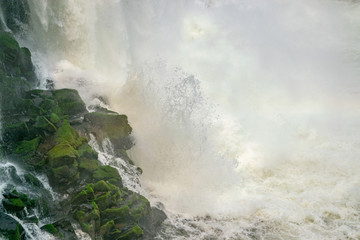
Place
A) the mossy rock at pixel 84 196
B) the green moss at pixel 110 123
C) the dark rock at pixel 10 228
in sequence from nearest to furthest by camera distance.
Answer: the dark rock at pixel 10 228 → the mossy rock at pixel 84 196 → the green moss at pixel 110 123

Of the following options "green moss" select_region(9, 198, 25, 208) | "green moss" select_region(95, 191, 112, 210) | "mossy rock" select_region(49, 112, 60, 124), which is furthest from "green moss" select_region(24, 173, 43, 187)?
"mossy rock" select_region(49, 112, 60, 124)

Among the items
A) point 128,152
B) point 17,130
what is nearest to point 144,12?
point 128,152

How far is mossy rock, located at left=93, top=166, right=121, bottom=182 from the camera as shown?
12.1m

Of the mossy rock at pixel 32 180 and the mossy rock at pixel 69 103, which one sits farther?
the mossy rock at pixel 69 103

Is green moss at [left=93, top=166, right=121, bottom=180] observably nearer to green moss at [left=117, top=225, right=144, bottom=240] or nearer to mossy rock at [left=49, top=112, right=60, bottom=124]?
green moss at [left=117, top=225, right=144, bottom=240]

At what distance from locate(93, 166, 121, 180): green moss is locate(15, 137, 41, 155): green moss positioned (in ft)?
7.08

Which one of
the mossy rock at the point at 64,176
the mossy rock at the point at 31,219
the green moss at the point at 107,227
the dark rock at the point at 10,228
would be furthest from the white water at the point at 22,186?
the green moss at the point at 107,227

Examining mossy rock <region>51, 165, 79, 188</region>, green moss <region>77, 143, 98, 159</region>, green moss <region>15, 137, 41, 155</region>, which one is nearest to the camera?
mossy rock <region>51, 165, 79, 188</region>

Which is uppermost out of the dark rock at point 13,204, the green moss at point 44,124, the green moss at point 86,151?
the green moss at point 44,124

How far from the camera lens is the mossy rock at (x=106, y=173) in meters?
12.1

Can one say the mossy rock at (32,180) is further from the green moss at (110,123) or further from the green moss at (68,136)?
the green moss at (110,123)

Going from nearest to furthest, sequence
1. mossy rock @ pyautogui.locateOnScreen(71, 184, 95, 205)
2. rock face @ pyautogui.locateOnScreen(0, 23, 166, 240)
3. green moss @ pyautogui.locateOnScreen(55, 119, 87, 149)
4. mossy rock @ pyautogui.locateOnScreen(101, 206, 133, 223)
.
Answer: rock face @ pyautogui.locateOnScreen(0, 23, 166, 240) < mossy rock @ pyautogui.locateOnScreen(71, 184, 95, 205) < mossy rock @ pyautogui.locateOnScreen(101, 206, 133, 223) < green moss @ pyautogui.locateOnScreen(55, 119, 87, 149)

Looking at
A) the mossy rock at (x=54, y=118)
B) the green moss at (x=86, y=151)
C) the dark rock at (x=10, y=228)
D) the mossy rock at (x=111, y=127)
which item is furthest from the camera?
the mossy rock at (x=111, y=127)

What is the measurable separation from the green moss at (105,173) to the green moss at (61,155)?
95 centimetres
